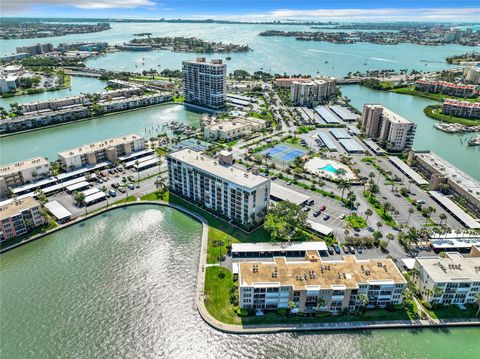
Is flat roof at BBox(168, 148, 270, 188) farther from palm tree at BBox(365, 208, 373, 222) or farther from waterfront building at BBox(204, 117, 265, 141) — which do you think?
waterfront building at BBox(204, 117, 265, 141)

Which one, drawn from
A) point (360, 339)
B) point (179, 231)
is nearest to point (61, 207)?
point (179, 231)

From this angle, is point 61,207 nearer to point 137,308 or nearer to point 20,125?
point 137,308

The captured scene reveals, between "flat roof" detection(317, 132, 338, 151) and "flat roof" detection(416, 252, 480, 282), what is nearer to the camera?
"flat roof" detection(416, 252, 480, 282)

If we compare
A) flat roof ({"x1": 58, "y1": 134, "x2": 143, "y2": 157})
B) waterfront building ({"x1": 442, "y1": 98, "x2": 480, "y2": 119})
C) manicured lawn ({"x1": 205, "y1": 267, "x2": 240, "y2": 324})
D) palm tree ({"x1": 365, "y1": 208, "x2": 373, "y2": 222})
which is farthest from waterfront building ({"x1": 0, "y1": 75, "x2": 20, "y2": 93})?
waterfront building ({"x1": 442, "y1": 98, "x2": 480, "y2": 119})

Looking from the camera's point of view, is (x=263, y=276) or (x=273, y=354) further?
(x=263, y=276)

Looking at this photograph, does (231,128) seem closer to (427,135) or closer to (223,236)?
(223,236)

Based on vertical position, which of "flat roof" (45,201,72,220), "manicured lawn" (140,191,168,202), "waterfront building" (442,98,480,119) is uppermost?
"waterfront building" (442,98,480,119)


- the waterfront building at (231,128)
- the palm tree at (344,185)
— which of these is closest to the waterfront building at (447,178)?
the palm tree at (344,185)
